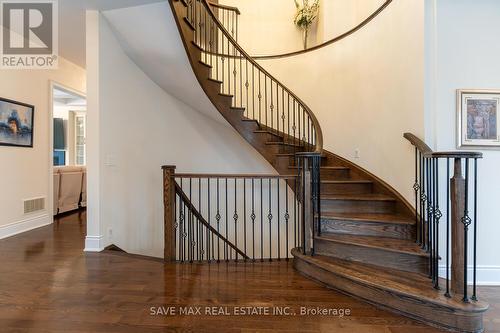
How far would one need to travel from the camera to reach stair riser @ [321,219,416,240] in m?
2.59

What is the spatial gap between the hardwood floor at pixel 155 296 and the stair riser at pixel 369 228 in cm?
58

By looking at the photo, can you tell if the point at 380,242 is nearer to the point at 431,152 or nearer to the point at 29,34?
the point at 431,152

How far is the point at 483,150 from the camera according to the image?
258 centimetres

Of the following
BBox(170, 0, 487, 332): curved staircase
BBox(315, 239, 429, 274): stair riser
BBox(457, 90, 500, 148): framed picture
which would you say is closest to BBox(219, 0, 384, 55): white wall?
BBox(170, 0, 487, 332): curved staircase

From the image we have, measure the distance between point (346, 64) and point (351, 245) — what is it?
261 centimetres

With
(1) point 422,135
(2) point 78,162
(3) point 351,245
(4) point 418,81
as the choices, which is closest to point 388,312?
(3) point 351,245

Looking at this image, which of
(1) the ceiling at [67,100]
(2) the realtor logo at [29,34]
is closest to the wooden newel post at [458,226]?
(2) the realtor logo at [29,34]

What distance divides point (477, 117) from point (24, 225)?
5679mm

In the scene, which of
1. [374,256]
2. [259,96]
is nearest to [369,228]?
[374,256]

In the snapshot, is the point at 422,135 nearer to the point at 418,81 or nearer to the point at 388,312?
the point at 418,81

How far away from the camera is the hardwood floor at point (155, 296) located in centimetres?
180

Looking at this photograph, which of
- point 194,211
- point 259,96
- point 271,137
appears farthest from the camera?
point 259,96

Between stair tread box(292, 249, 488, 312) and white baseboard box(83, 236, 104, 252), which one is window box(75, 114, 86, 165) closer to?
white baseboard box(83, 236, 104, 252)

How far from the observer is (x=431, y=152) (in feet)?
7.32
